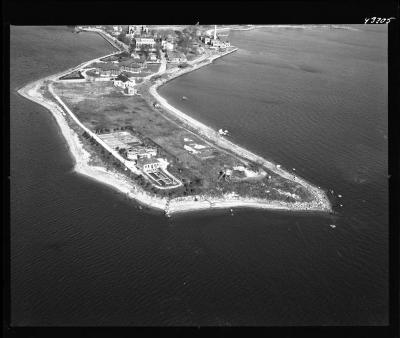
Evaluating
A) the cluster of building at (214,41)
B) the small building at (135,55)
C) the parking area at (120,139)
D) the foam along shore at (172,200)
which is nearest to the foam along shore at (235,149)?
the foam along shore at (172,200)

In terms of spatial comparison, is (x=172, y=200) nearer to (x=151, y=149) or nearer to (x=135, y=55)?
(x=151, y=149)

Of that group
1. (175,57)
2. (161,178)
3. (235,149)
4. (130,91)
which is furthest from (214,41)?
(161,178)

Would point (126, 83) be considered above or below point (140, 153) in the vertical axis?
below

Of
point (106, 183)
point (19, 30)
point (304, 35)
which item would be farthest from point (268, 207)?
point (19, 30)

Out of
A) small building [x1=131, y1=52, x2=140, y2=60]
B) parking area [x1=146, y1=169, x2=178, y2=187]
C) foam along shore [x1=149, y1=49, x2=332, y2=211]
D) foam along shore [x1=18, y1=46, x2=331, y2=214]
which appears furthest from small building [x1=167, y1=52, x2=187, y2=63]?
parking area [x1=146, y1=169, x2=178, y2=187]

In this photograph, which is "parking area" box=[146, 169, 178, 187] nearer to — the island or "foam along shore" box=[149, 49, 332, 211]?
the island

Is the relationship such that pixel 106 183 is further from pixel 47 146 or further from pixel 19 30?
pixel 19 30
